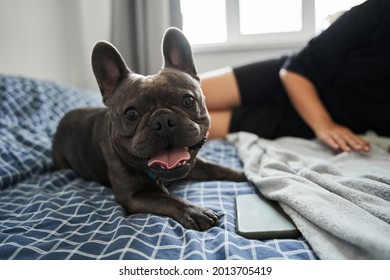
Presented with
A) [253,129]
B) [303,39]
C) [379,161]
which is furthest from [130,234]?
[303,39]

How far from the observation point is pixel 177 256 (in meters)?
0.59

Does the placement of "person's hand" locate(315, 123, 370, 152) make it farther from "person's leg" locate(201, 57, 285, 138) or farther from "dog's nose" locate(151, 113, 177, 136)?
"dog's nose" locate(151, 113, 177, 136)

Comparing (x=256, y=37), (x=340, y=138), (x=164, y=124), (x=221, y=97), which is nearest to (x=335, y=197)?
(x=164, y=124)

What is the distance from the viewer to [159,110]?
76cm

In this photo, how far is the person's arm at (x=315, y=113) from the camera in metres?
1.11

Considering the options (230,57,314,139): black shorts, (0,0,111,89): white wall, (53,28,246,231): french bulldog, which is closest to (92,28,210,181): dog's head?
(53,28,246,231): french bulldog

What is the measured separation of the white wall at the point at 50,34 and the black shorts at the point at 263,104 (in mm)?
776

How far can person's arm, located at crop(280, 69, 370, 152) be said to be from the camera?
1113 millimetres

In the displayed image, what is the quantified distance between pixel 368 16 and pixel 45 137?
1.26m

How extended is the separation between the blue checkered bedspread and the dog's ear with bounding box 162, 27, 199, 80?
34 cm

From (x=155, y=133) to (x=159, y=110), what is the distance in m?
0.06

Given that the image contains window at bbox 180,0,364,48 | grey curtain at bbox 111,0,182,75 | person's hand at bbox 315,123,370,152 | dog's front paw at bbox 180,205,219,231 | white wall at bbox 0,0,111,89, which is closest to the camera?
dog's front paw at bbox 180,205,219,231

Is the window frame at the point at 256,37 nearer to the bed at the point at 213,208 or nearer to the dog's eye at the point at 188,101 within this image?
the bed at the point at 213,208

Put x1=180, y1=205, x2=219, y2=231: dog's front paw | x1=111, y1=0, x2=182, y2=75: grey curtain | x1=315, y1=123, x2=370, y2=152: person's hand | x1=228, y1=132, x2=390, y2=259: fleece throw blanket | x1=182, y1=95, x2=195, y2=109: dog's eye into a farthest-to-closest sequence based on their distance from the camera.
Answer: x1=111, y1=0, x2=182, y2=75: grey curtain → x1=315, y1=123, x2=370, y2=152: person's hand → x1=182, y1=95, x2=195, y2=109: dog's eye → x1=180, y1=205, x2=219, y2=231: dog's front paw → x1=228, y1=132, x2=390, y2=259: fleece throw blanket
